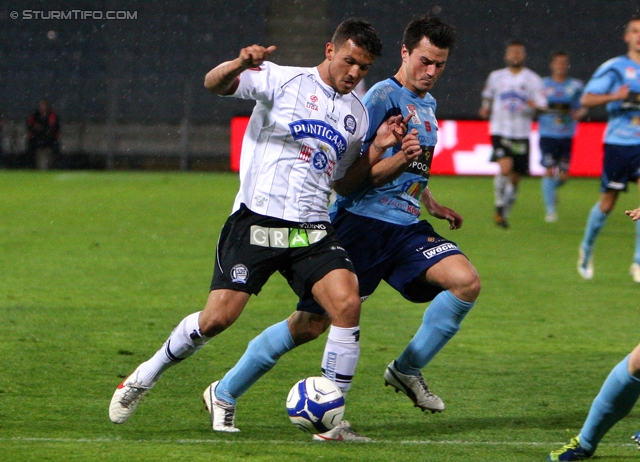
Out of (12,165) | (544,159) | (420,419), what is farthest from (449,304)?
(12,165)

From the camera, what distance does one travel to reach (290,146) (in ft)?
14.3

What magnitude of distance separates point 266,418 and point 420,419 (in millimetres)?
772

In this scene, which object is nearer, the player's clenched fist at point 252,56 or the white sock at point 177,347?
the player's clenched fist at point 252,56

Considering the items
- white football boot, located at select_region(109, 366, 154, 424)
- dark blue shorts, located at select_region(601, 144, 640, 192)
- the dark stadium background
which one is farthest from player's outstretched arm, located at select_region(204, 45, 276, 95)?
the dark stadium background

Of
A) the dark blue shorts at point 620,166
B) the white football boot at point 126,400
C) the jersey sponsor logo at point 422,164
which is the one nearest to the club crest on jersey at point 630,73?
the dark blue shorts at point 620,166

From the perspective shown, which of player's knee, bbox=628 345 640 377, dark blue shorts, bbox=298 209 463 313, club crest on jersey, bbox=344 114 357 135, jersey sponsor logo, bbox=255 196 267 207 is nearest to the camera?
player's knee, bbox=628 345 640 377

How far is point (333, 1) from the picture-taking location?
73.4 feet

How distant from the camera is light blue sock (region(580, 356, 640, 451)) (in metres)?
3.76

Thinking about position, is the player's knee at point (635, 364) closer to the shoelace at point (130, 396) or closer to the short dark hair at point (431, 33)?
the short dark hair at point (431, 33)

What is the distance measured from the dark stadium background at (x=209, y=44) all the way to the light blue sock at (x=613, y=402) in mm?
17883

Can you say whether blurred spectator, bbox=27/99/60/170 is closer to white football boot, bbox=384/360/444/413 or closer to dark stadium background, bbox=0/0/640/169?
dark stadium background, bbox=0/0/640/169

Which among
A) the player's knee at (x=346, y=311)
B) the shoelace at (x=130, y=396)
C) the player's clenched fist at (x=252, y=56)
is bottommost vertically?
the shoelace at (x=130, y=396)

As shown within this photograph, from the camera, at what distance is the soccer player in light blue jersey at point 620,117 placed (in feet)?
27.6

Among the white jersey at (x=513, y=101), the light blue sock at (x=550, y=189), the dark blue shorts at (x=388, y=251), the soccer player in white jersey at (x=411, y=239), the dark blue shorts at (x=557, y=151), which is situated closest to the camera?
the soccer player in white jersey at (x=411, y=239)
